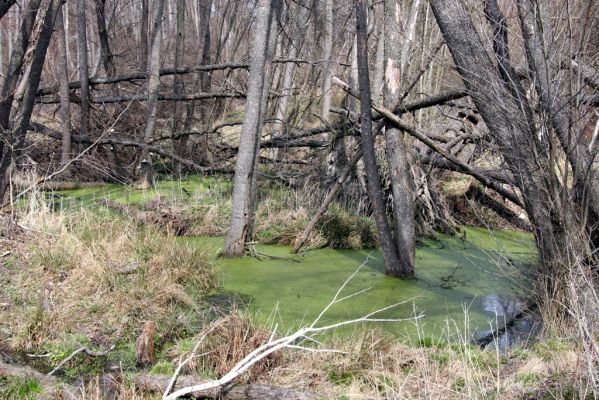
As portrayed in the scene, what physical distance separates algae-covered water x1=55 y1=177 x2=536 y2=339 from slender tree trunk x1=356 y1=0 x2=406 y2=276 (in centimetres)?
28

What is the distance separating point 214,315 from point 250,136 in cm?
269

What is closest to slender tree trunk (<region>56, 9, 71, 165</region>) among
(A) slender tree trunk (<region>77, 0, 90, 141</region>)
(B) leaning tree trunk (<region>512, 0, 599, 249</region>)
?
(A) slender tree trunk (<region>77, 0, 90, 141</region>)

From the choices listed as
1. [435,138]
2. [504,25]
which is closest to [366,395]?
[504,25]

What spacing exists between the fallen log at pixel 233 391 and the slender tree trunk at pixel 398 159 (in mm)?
3909

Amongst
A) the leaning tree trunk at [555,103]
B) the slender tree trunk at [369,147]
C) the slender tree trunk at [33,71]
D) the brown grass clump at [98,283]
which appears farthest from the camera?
the slender tree trunk at [33,71]

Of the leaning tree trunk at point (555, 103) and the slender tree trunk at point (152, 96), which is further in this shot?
the slender tree trunk at point (152, 96)

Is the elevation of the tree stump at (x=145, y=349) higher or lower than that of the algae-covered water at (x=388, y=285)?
lower

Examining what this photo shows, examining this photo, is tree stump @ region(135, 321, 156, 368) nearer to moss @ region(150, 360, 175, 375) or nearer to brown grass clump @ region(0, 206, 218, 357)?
moss @ region(150, 360, 175, 375)

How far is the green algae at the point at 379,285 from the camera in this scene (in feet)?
22.0

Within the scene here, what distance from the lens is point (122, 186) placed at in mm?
12828

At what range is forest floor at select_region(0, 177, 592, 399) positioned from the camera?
4.66m

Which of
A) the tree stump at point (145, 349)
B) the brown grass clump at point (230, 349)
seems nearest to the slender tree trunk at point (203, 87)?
the tree stump at point (145, 349)

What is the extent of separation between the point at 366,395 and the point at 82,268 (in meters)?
3.60

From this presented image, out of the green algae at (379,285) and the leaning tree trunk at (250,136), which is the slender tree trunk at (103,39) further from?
the leaning tree trunk at (250,136)
